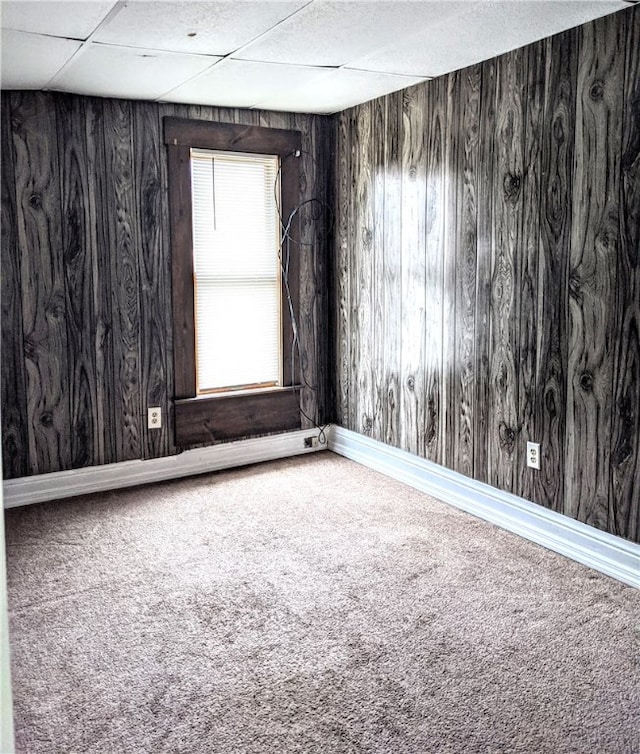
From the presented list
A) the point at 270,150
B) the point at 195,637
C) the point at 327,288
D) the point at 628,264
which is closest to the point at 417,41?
the point at 628,264

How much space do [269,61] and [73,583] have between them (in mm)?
2360

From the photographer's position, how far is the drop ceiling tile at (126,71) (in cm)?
300

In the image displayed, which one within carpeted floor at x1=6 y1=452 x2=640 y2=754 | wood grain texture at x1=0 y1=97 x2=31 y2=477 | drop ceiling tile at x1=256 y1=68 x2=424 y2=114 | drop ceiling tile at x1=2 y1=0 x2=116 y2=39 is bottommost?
carpeted floor at x1=6 y1=452 x2=640 y2=754

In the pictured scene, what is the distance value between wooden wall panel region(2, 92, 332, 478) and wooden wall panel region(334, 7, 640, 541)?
4.04 ft

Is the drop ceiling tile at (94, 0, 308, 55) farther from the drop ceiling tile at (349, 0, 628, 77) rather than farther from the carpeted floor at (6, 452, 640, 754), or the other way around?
the carpeted floor at (6, 452, 640, 754)

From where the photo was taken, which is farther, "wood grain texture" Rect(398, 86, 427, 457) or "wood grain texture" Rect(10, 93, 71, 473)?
"wood grain texture" Rect(398, 86, 427, 457)

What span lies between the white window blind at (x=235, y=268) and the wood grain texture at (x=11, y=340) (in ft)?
3.20

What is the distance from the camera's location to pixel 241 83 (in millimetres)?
3592

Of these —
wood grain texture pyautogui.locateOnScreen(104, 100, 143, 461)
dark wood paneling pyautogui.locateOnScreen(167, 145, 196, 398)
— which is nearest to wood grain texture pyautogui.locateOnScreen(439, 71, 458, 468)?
dark wood paneling pyautogui.locateOnScreen(167, 145, 196, 398)

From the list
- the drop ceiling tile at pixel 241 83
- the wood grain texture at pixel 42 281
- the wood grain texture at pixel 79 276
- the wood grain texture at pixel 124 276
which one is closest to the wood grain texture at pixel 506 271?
the drop ceiling tile at pixel 241 83

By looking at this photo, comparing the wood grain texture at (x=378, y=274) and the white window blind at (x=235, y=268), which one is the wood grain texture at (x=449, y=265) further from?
the white window blind at (x=235, y=268)

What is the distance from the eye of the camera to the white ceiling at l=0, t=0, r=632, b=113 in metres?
2.49

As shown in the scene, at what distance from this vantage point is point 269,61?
10.4 ft

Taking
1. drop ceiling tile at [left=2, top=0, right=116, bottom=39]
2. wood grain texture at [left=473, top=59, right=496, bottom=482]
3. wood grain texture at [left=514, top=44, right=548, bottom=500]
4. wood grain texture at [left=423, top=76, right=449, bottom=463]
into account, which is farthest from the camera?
wood grain texture at [left=423, top=76, right=449, bottom=463]
